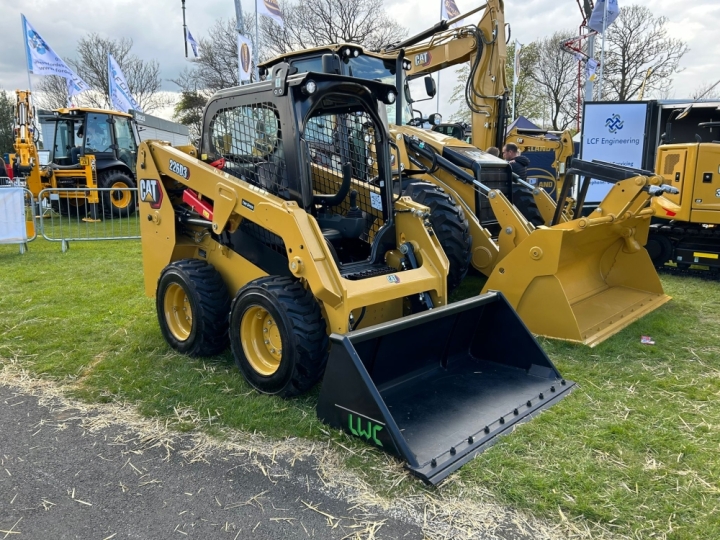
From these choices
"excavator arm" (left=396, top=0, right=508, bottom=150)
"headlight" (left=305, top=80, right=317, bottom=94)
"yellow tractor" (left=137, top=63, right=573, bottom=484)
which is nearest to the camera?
"yellow tractor" (left=137, top=63, right=573, bottom=484)

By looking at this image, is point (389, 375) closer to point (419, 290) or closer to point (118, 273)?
point (419, 290)

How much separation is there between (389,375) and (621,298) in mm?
3329

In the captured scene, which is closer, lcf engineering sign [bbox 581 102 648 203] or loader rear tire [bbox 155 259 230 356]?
loader rear tire [bbox 155 259 230 356]

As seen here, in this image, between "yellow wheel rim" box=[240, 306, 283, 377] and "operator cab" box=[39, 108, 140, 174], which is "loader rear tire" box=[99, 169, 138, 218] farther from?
"yellow wheel rim" box=[240, 306, 283, 377]

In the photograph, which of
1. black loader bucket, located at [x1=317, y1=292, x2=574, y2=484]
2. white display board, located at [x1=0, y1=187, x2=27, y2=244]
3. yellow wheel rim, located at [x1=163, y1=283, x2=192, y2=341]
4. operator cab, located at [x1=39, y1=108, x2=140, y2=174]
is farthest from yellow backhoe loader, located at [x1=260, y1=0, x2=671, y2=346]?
operator cab, located at [x1=39, y1=108, x2=140, y2=174]

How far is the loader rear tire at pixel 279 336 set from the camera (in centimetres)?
358

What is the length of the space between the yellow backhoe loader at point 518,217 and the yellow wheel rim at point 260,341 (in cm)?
167

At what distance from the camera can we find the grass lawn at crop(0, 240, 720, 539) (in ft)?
8.96

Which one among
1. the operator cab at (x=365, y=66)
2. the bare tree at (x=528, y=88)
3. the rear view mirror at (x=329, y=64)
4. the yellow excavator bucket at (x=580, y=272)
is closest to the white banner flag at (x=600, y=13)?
the operator cab at (x=365, y=66)

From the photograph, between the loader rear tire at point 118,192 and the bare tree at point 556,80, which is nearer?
the loader rear tire at point 118,192

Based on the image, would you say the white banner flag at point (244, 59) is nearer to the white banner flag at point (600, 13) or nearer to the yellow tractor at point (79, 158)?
the yellow tractor at point (79, 158)

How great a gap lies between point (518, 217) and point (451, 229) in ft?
2.42

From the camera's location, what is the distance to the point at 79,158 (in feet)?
49.1

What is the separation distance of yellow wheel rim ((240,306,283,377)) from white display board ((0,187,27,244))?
730 cm
